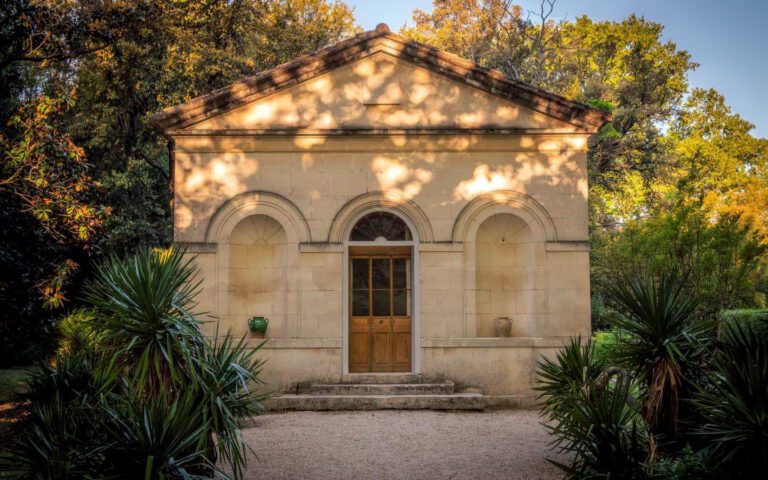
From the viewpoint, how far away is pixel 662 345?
25.7ft

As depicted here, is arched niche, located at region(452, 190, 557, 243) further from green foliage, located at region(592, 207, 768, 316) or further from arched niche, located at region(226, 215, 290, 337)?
arched niche, located at region(226, 215, 290, 337)

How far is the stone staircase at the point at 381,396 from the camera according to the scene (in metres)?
13.7

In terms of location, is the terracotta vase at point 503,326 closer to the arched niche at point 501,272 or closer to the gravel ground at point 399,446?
the arched niche at point 501,272

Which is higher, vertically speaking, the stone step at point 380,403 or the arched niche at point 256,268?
the arched niche at point 256,268

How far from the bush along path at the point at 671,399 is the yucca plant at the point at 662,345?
0.04ft

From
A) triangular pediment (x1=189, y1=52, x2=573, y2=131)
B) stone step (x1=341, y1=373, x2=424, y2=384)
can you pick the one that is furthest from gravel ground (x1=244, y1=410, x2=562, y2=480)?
triangular pediment (x1=189, y1=52, x2=573, y2=131)

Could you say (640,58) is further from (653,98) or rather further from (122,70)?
(122,70)

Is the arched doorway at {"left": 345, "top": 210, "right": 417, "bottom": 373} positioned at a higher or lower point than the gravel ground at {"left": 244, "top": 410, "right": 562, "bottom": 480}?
higher

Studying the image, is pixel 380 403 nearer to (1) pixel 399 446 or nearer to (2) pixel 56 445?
(1) pixel 399 446

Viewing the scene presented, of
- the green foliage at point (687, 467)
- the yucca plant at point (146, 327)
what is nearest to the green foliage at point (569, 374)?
the green foliage at point (687, 467)

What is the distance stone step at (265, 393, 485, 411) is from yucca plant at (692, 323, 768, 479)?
22.5ft

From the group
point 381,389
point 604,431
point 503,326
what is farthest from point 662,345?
point 503,326

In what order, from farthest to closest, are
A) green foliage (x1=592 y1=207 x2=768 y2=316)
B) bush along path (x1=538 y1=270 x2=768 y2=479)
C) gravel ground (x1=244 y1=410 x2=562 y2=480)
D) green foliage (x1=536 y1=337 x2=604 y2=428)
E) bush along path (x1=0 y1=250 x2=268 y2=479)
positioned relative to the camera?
green foliage (x1=592 y1=207 x2=768 y2=316) < gravel ground (x1=244 y1=410 x2=562 y2=480) < green foliage (x1=536 y1=337 x2=604 y2=428) < bush along path (x1=538 y1=270 x2=768 y2=479) < bush along path (x1=0 y1=250 x2=268 y2=479)

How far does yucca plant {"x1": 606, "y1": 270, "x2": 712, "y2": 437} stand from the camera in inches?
305
